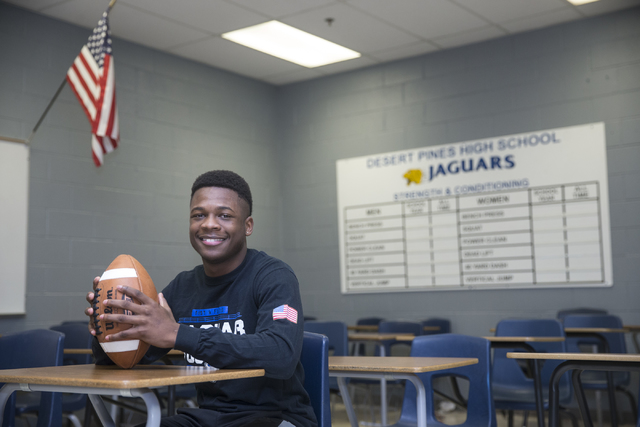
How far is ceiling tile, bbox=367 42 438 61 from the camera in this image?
5.83 metres

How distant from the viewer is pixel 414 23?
532 centimetres

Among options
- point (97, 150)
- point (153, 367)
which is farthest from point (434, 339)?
point (97, 150)

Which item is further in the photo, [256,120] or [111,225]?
[256,120]

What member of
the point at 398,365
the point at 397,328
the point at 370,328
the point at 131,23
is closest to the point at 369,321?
the point at 370,328

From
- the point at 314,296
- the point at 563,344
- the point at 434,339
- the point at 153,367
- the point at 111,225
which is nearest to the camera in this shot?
the point at 153,367

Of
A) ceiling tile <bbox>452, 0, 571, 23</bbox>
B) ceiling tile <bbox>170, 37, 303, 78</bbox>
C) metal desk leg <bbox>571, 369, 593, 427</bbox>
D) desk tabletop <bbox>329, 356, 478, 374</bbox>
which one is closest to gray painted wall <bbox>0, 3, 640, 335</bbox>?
ceiling tile <bbox>170, 37, 303, 78</bbox>

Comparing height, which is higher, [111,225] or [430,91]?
[430,91]

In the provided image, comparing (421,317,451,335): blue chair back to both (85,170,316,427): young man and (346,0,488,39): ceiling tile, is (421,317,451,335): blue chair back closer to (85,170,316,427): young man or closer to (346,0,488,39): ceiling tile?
(346,0,488,39): ceiling tile

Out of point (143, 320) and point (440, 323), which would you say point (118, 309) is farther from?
point (440, 323)

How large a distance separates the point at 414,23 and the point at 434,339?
3363 millimetres

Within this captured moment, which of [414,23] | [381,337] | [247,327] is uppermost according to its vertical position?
[414,23]

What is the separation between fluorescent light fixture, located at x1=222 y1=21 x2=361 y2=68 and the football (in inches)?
160

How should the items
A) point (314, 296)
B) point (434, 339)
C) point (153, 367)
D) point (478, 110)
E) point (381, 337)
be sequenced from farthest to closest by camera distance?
point (314, 296), point (478, 110), point (381, 337), point (434, 339), point (153, 367)

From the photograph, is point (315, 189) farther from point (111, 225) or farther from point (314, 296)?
point (111, 225)
